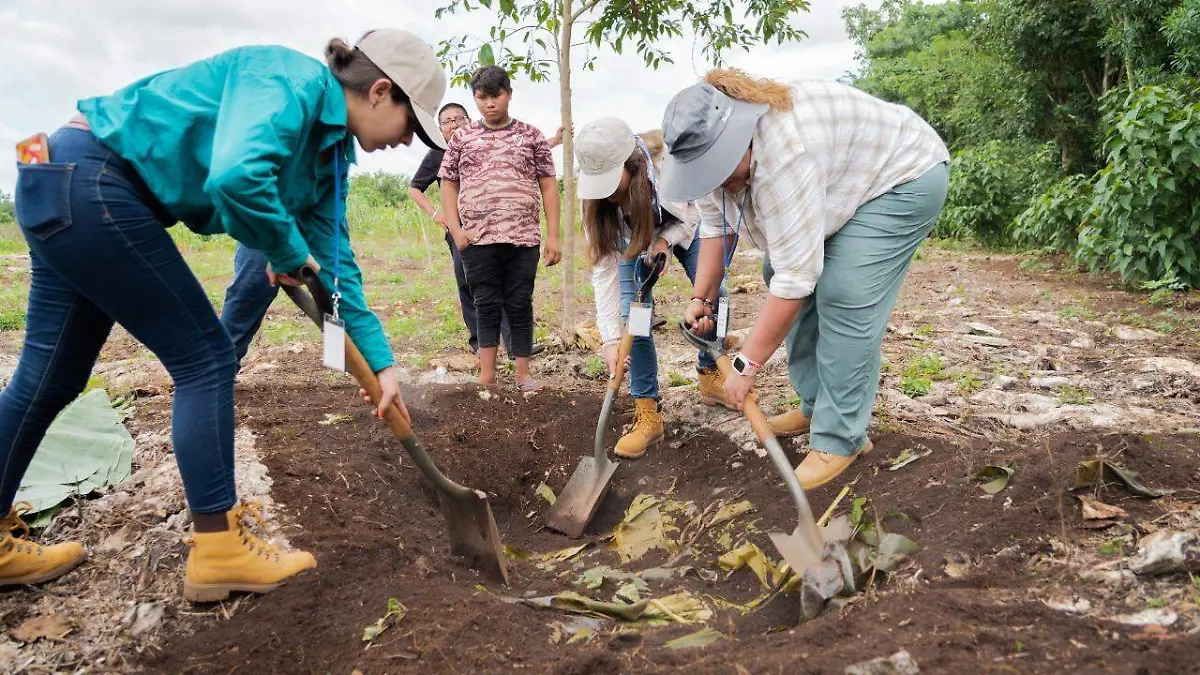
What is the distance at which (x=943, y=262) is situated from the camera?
10.1 metres

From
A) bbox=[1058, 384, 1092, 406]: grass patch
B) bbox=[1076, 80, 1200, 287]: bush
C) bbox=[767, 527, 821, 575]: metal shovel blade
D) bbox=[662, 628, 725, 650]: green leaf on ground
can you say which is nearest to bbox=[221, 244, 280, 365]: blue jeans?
bbox=[662, 628, 725, 650]: green leaf on ground

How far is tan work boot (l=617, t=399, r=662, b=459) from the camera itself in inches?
139

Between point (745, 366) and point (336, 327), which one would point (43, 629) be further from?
point (745, 366)

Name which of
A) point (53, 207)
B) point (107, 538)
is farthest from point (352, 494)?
point (53, 207)

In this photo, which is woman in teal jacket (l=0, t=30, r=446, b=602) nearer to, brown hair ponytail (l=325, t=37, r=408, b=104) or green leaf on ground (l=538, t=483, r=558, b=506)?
brown hair ponytail (l=325, t=37, r=408, b=104)

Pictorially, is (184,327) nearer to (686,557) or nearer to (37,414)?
(37,414)

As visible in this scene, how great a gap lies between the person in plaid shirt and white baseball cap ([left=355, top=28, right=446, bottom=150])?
739 millimetres

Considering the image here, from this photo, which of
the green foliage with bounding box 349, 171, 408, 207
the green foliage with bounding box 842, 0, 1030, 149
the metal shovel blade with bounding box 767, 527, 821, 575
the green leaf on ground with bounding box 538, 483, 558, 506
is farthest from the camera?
the green foliage with bounding box 349, 171, 408, 207

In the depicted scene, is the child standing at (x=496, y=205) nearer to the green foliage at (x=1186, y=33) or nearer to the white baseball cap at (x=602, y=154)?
the white baseball cap at (x=602, y=154)

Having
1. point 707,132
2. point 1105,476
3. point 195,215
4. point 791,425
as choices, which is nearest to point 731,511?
point 791,425

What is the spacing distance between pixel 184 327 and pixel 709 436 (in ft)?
7.77

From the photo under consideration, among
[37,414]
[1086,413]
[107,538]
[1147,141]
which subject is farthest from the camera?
[1147,141]

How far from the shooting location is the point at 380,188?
72.3 feet

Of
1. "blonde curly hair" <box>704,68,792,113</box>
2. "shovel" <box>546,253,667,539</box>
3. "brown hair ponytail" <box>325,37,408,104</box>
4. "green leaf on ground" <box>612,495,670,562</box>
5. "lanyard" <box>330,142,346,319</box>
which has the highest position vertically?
"brown hair ponytail" <box>325,37,408,104</box>
